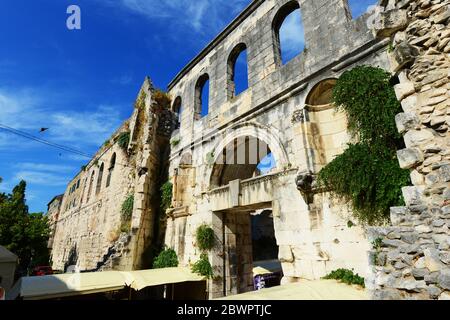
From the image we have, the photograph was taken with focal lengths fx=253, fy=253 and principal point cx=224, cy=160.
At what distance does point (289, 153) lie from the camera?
616 centimetres

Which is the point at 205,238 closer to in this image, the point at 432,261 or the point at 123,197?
the point at 432,261

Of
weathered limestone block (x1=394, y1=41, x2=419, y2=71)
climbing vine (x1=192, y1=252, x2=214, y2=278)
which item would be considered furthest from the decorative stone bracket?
climbing vine (x1=192, y1=252, x2=214, y2=278)

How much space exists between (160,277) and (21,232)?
1477 centimetres

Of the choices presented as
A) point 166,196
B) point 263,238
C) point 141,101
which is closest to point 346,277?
point 166,196

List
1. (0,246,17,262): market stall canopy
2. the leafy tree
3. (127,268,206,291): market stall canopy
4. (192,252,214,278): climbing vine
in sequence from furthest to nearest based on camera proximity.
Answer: the leafy tree
(0,246,17,262): market stall canopy
(192,252,214,278): climbing vine
(127,268,206,291): market stall canopy

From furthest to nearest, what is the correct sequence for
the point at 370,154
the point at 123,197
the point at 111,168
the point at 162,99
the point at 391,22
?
the point at 111,168
the point at 123,197
the point at 162,99
the point at 370,154
the point at 391,22

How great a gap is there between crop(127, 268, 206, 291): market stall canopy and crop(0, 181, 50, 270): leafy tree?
550 inches

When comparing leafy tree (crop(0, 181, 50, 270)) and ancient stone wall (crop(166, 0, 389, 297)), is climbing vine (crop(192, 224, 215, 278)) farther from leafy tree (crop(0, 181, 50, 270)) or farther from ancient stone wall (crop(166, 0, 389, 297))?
leafy tree (crop(0, 181, 50, 270))

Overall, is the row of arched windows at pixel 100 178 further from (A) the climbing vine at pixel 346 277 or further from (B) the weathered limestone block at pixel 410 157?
(B) the weathered limestone block at pixel 410 157

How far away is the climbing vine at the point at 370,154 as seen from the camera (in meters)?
4.18

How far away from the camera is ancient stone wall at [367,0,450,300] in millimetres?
2701

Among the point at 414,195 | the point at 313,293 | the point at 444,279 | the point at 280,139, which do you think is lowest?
the point at 313,293
